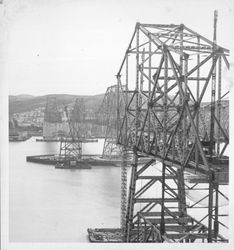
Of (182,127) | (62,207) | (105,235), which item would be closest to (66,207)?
(62,207)

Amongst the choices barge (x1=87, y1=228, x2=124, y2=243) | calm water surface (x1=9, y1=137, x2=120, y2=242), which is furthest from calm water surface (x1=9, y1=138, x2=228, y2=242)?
barge (x1=87, y1=228, x2=124, y2=243)

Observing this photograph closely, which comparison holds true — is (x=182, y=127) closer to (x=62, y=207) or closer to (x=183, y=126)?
(x=183, y=126)

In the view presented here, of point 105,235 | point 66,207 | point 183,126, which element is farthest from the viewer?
point 66,207

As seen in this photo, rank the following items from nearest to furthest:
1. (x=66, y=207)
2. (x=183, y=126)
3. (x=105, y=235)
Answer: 1. (x=183, y=126)
2. (x=105, y=235)
3. (x=66, y=207)

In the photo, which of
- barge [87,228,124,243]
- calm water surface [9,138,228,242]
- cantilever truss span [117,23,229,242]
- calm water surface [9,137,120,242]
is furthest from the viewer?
barge [87,228,124,243]

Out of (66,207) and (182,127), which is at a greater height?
(182,127)

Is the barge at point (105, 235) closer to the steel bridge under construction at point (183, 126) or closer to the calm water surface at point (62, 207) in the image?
the calm water surface at point (62, 207)

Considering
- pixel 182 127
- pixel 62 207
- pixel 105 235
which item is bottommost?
pixel 105 235

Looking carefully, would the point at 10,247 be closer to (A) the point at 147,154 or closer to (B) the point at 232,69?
(A) the point at 147,154

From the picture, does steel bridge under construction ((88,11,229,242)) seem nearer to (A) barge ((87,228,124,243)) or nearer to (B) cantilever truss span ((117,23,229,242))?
(B) cantilever truss span ((117,23,229,242))

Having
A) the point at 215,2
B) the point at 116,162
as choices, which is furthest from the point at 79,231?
the point at 116,162

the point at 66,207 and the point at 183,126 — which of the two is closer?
the point at 183,126
